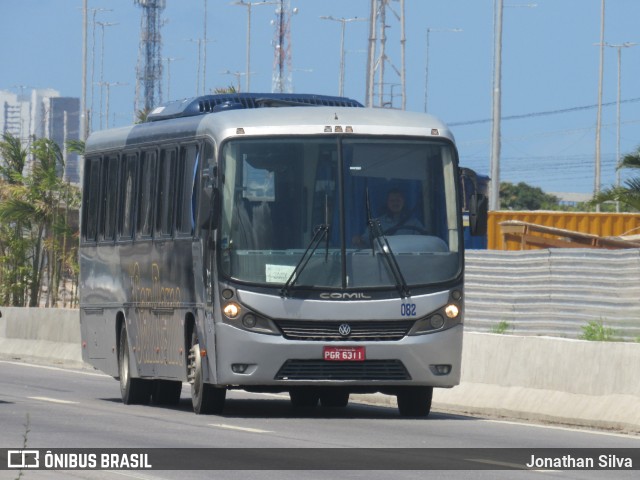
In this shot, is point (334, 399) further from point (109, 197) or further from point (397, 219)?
point (109, 197)

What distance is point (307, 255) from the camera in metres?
18.9

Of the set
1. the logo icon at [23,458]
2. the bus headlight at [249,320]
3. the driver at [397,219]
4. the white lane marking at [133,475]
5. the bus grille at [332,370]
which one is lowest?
the logo icon at [23,458]

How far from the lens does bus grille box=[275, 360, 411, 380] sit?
737 inches

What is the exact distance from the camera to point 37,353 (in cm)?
3697

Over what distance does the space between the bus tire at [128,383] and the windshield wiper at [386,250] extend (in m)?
4.56

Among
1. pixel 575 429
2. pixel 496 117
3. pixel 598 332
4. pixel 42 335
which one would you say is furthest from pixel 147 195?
pixel 496 117

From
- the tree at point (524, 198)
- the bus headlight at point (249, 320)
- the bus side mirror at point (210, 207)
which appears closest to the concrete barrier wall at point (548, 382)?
the bus headlight at point (249, 320)

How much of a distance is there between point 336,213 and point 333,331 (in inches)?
48.1

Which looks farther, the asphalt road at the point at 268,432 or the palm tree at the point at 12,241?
the palm tree at the point at 12,241

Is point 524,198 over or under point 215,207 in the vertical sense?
over

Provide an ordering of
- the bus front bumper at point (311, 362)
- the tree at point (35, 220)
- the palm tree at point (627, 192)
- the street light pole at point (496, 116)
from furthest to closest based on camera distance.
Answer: the tree at point (35, 220) < the street light pole at point (496, 116) < the palm tree at point (627, 192) < the bus front bumper at point (311, 362)

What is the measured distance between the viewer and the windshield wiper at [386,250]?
19.0 metres

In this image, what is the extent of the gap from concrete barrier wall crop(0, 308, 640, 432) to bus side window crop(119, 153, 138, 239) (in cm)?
407

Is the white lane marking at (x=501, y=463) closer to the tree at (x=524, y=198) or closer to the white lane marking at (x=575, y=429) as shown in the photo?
the white lane marking at (x=575, y=429)
